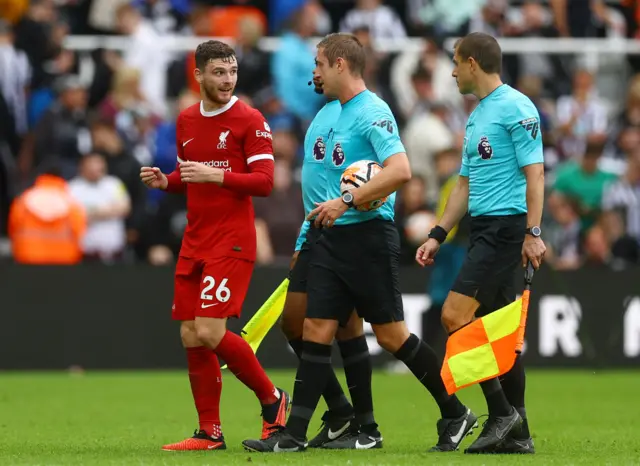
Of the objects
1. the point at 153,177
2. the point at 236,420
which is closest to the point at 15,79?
the point at 236,420

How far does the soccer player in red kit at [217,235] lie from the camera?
8492 millimetres

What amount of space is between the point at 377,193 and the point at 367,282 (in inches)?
24.2

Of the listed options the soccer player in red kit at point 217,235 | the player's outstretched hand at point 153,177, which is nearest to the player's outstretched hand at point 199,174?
the soccer player in red kit at point 217,235

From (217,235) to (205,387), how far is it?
973mm

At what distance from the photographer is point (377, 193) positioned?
8.13m

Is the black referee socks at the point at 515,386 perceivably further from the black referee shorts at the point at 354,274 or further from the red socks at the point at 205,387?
the red socks at the point at 205,387

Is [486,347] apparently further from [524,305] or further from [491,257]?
[491,257]

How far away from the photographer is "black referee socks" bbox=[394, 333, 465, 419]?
8.62 metres

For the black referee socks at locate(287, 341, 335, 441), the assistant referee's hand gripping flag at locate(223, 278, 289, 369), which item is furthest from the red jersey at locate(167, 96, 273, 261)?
the black referee socks at locate(287, 341, 335, 441)

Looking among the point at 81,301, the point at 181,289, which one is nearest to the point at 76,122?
the point at 81,301

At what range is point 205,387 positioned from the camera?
8.76m

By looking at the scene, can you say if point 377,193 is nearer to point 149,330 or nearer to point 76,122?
point 149,330

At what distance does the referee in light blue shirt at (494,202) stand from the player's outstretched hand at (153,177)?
6.25 ft

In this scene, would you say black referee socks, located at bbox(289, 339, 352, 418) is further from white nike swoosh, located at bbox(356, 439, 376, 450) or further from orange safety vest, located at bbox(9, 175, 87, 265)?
orange safety vest, located at bbox(9, 175, 87, 265)
